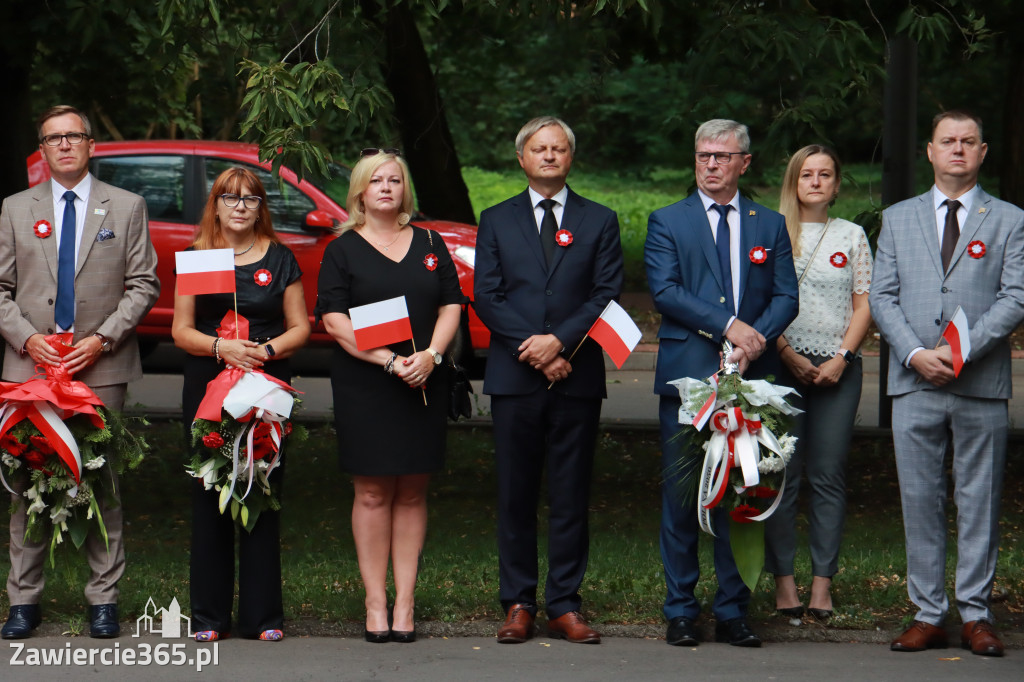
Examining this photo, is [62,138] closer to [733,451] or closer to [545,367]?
[545,367]

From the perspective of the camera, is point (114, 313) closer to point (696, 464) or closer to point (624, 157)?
point (696, 464)

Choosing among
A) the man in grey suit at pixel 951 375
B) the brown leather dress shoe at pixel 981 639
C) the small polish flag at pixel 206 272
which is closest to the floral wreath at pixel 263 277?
the small polish flag at pixel 206 272

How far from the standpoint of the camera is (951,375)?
5875mm

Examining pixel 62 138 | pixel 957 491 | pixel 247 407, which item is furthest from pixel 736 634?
pixel 62 138

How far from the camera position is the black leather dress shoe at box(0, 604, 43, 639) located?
605cm

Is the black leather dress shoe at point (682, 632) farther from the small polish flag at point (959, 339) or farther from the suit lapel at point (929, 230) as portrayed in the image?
the suit lapel at point (929, 230)

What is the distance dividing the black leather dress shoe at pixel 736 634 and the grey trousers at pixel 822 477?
1.39ft

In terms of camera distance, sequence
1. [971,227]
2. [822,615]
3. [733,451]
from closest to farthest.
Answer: [733,451] < [971,227] < [822,615]

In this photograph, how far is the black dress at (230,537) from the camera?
607 centimetres

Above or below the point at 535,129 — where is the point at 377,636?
below

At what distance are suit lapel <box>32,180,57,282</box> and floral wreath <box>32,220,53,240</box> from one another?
0.01 m

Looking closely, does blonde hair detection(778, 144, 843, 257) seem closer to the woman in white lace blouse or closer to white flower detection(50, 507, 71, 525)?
the woman in white lace blouse

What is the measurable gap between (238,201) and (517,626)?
7.12 ft

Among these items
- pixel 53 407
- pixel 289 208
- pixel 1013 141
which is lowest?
pixel 53 407
